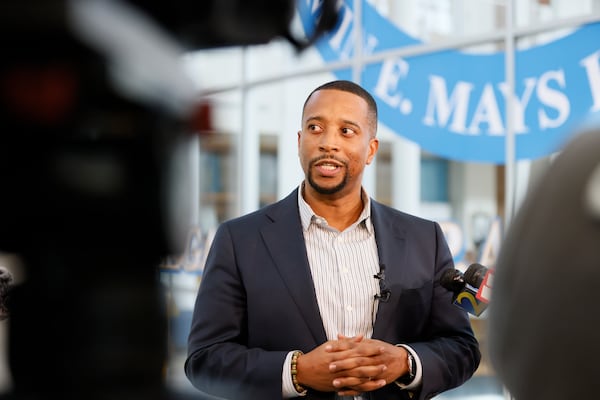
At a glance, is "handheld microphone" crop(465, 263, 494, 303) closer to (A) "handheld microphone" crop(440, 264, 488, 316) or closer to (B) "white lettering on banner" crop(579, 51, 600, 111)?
(A) "handheld microphone" crop(440, 264, 488, 316)

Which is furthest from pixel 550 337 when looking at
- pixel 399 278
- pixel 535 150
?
pixel 535 150

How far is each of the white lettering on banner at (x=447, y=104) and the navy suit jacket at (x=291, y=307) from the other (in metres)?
2.74

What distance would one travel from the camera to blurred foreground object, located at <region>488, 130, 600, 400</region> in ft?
1.58

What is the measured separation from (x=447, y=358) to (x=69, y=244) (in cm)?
137

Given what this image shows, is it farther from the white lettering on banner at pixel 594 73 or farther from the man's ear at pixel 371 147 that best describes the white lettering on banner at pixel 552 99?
the man's ear at pixel 371 147

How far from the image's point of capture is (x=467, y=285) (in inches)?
60.1

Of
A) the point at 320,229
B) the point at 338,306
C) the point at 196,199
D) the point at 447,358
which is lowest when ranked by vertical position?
the point at 447,358

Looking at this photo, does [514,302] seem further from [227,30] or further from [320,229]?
[320,229]

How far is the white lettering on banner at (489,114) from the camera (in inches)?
164

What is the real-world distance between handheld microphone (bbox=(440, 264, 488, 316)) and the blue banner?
218 centimetres

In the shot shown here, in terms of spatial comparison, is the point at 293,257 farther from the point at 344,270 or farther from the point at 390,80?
the point at 390,80

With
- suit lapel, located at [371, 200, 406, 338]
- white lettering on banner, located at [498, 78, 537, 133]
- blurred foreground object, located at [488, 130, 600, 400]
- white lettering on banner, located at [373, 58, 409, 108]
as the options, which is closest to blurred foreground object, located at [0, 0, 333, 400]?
blurred foreground object, located at [488, 130, 600, 400]

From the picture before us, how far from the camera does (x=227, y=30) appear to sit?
0.39 meters

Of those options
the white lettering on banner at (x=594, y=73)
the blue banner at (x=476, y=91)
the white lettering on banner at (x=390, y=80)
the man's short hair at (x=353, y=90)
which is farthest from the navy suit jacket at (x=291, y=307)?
the white lettering on banner at (x=390, y=80)
